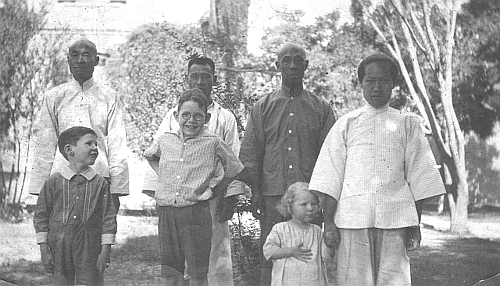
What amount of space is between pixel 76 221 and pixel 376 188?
1.70 metres

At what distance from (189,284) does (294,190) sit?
2.66 ft

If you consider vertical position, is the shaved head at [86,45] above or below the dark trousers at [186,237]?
above

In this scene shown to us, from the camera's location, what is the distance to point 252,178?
182 inches

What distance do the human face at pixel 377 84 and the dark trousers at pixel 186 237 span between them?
1.10 metres

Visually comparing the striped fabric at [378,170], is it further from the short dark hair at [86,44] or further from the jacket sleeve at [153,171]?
the short dark hair at [86,44]

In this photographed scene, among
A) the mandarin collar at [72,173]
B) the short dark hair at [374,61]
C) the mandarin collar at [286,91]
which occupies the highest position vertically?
the short dark hair at [374,61]

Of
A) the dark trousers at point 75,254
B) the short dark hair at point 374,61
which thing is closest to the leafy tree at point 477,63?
the short dark hair at point 374,61

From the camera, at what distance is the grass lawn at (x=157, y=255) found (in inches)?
193

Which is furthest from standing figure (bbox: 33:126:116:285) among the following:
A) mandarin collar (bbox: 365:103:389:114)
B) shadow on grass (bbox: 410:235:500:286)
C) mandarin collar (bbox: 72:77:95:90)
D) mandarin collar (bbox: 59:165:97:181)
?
shadow on grass (bbox: 410:235:500:286)

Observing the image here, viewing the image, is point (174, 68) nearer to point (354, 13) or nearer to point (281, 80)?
point (281, 80)

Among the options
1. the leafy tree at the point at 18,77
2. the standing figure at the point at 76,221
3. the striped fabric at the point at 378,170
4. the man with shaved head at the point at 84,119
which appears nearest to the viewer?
the striped fabric at the point at 378,170

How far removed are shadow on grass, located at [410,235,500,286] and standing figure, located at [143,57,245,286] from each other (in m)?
1.15

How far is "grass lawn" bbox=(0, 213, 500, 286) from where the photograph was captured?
16.1ft

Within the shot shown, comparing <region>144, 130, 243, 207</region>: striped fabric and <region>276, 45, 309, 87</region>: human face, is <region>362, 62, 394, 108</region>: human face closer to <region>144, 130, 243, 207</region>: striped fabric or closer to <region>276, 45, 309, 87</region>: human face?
<region>276, 45, 309, 87</region>: human face
